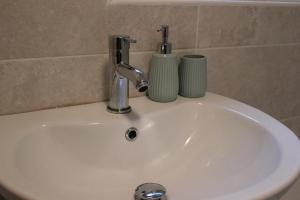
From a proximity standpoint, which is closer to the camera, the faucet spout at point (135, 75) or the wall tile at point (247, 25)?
the faucet spout at point (135, 75)

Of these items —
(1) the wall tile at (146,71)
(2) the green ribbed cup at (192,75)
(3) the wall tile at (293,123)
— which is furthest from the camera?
(3) the wall tile at (293,123)

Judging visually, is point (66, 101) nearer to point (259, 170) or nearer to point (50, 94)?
point (50, 94)

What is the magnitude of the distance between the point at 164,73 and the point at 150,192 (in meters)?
0.30

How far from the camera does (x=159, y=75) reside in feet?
2.52

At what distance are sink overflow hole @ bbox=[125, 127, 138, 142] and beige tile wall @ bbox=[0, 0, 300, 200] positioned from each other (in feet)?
0.43

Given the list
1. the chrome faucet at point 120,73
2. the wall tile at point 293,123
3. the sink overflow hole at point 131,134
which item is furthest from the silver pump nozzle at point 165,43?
the wall tile at point 293,123

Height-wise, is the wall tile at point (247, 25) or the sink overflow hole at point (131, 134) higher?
the wall tile at point (247, 25)

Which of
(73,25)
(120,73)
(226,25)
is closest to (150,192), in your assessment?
(120,73)

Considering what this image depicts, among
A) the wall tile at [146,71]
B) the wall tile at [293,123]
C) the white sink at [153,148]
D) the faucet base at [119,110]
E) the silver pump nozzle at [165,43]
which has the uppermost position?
the silver pump nozzle at [165,43]

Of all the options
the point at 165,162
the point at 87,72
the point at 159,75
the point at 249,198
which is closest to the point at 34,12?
the point at 87,72

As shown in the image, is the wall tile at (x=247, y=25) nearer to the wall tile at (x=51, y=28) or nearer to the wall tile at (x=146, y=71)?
the wall tile at (x=146, y=71)

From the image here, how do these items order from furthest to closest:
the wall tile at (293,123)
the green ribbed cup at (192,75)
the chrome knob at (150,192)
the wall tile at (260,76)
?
the wall tile at (293,123) → the wall tile at (260,76) → the green ribbed cup at (192,75) → the chrome knob at (150,192)

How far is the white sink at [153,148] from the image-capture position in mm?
592

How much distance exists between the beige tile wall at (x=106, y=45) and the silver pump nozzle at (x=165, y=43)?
0.04m
